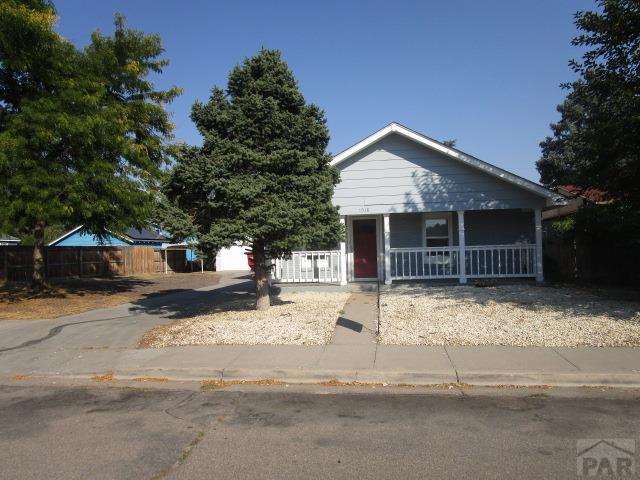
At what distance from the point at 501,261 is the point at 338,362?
33.5ft

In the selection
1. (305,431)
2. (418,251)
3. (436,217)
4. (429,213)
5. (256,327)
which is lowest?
(305,431)

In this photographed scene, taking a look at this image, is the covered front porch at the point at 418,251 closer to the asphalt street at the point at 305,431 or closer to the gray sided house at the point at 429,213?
the gray sided house at the point at 429,213

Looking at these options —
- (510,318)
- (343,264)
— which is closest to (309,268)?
(343,264)

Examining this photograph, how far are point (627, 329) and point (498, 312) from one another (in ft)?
7.48

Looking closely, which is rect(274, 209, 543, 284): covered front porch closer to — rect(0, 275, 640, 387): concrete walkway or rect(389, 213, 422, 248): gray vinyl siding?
rect(389, 213, 422, 248): gray vinyl siding

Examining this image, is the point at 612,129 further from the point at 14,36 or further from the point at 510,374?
the point at 14,36

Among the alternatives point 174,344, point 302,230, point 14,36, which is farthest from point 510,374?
point 14,36

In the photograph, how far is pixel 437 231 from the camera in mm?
16234

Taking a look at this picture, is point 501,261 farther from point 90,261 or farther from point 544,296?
point 90,261

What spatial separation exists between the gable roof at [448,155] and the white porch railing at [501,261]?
5.60ft

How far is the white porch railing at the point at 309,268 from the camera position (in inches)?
610

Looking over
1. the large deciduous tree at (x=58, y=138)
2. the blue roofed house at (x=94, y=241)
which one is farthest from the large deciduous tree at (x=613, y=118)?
the blue roofed house at (x=94, y=241)

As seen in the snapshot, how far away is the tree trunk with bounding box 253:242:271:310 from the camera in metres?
10.5

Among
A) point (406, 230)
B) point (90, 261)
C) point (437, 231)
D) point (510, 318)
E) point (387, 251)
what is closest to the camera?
point (510, 318)
